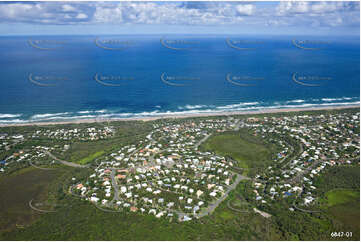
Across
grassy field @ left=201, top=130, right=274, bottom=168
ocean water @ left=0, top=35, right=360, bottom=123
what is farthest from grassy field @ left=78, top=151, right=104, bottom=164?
ocean water @ left=0, top=35, right=360, bottom=123

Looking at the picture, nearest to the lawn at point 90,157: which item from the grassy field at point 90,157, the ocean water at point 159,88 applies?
the grassy field at point 90,157

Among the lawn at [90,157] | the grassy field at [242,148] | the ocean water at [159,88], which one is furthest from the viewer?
the ocean water at [159,88]

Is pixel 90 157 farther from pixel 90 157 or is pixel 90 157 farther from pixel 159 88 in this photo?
pixel 159 88

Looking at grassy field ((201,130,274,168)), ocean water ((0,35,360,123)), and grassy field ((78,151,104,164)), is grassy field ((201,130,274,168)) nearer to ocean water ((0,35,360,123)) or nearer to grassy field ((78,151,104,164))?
grassy field ((78,151,104,164))

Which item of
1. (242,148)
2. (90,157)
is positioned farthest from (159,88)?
(90,157)

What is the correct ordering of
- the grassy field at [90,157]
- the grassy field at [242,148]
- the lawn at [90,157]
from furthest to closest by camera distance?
the grassy field at [90,157], the lawn at [90,157], the grassy field at [242,148]

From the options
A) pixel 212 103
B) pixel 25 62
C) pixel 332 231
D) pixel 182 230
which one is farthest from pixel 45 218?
pixel 25 62

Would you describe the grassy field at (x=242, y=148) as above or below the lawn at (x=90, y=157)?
below

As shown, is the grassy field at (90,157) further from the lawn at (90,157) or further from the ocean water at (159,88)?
the ocean water at (159,88)

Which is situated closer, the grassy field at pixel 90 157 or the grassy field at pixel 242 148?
the grassy field at pixel 242 148
